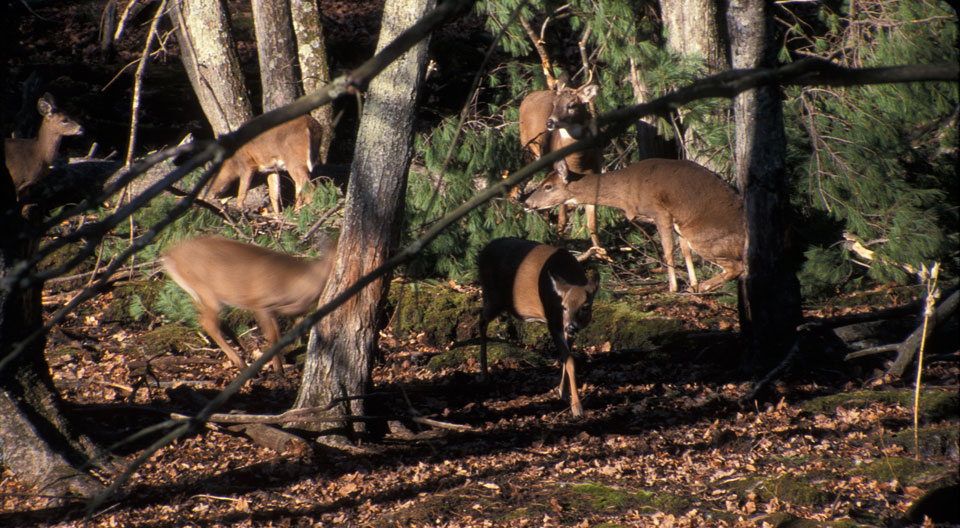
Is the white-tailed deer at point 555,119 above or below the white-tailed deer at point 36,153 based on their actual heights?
below

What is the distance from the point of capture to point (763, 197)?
19.9 ft

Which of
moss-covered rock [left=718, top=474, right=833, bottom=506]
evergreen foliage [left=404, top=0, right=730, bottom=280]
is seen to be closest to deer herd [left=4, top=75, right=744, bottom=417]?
evergreen foliage [left=404, top=0, right=730, bottom=280]

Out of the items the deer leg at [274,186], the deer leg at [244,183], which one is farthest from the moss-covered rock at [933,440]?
the deer leg at [244,183]

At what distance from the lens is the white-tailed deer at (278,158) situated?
1118 cm

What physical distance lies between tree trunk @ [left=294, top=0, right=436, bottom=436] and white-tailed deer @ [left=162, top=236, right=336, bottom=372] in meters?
1.44

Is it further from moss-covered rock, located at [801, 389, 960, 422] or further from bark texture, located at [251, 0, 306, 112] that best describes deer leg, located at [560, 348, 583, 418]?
bark texture, located at [251, 0, 306, 112]

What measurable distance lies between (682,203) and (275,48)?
6.61m

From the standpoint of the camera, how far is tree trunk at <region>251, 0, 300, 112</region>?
471 inches

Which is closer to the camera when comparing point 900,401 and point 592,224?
point 900,401

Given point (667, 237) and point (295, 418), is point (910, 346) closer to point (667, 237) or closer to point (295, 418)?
point (667, 237)

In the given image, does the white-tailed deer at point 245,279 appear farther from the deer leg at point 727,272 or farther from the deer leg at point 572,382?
the deer leg at point 727,272

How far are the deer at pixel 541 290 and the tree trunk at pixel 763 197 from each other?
50.6 inches

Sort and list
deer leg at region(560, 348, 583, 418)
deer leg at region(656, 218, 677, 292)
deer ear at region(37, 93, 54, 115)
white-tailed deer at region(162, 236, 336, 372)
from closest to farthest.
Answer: deer leg at region(560, 348, 583, 418) → white-tailed deer at region(162, 236, 336, 372) → deer leg at region(656, 218, 677, 292) → deer ear at region(37, 93, 54, 115)

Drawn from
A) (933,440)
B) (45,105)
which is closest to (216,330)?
(933,440)
